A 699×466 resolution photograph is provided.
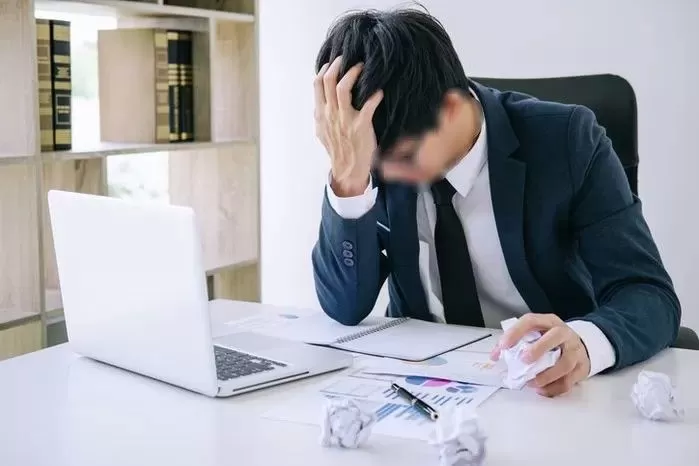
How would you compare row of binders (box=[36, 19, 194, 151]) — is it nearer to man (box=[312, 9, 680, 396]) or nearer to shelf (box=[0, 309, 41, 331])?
shelf (box=[0, 309, 41, 331])

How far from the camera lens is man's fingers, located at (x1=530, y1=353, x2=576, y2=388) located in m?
1.21

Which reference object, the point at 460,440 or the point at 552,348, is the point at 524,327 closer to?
the point at 552,348

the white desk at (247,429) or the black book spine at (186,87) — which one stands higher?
the black book spine at (186,87)

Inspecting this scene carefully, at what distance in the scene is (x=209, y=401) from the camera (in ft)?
3.92

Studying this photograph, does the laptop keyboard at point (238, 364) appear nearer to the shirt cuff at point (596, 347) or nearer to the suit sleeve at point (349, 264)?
the suit sleeve at point (349, 264)

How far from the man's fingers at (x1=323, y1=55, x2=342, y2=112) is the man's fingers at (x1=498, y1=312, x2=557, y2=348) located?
17.7 inches

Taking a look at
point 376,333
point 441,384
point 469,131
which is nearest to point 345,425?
point 441,384

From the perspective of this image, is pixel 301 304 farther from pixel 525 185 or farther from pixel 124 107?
pixel 525 185

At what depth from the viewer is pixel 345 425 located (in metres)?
1.01

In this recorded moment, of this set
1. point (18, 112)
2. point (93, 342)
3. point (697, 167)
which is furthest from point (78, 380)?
point (697, 167)

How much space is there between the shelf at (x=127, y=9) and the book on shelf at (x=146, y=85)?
0.08 m

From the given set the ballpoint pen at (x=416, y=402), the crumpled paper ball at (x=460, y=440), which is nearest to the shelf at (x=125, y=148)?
the ballpoint pen at (x=416, y=402)

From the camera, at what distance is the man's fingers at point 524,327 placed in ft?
4.02

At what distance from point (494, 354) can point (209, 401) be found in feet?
1.23
